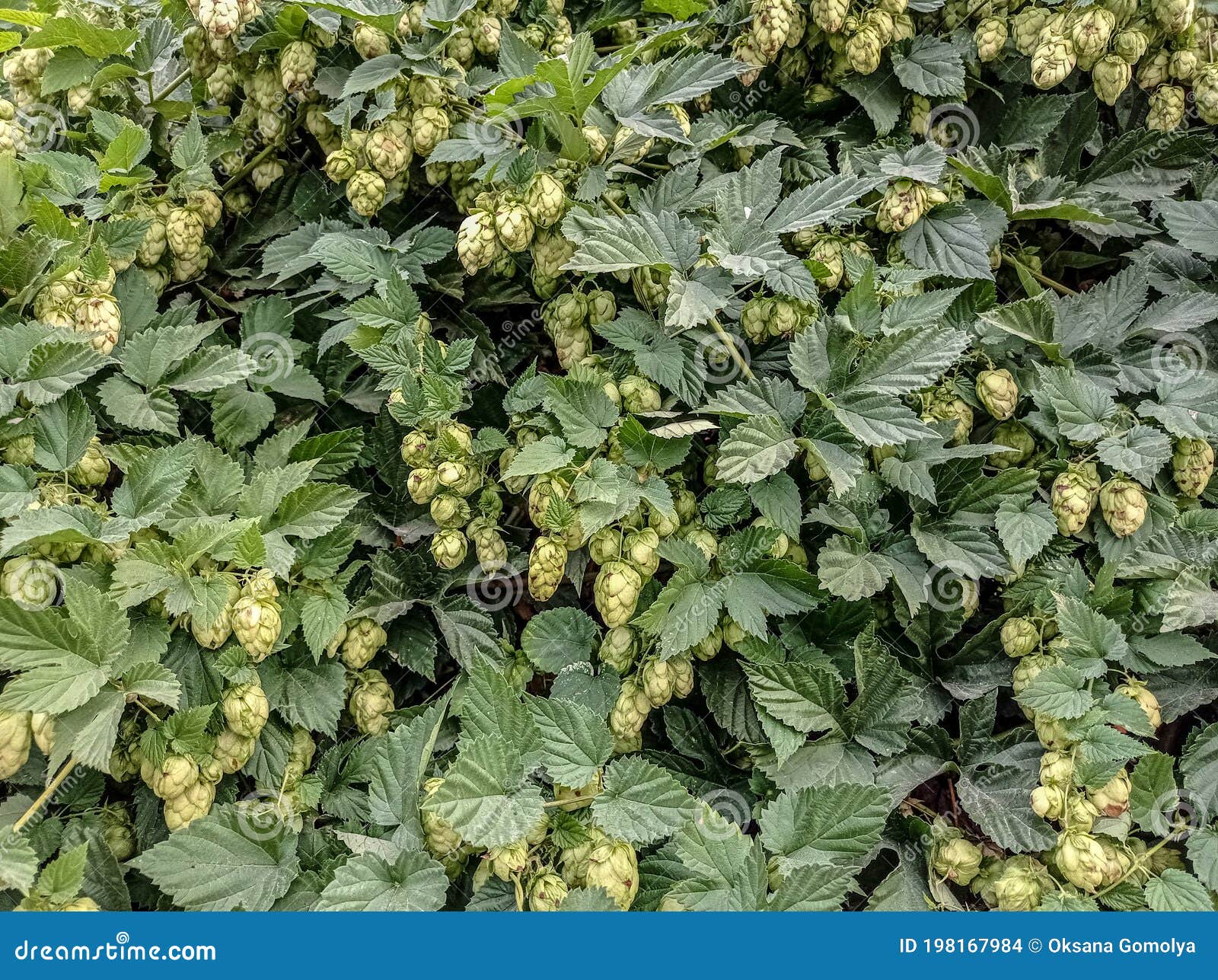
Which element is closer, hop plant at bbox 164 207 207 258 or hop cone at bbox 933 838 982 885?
hop cone at bbox 933 838 982 885

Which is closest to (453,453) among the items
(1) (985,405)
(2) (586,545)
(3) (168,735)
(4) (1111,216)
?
(2) (586,545)

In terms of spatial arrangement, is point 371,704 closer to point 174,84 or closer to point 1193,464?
point 174,84

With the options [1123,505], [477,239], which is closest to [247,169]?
[477,239]

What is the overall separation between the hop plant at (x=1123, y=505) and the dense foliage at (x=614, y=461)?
0.4 inches

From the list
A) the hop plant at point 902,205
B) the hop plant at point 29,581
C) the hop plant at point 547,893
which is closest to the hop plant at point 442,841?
the hop plant at point 547,893

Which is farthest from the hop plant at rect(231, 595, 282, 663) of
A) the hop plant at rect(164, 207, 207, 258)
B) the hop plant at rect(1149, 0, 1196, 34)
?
the hop plant at rect(1149, 0, 1196, 34)

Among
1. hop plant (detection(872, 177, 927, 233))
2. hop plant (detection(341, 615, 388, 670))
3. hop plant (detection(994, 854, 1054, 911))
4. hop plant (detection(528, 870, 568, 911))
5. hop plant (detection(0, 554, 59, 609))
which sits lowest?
hop plant (detection(994, 854, 1054, 911))

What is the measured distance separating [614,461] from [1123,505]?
35.0 inches

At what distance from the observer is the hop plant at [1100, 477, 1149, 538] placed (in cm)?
169

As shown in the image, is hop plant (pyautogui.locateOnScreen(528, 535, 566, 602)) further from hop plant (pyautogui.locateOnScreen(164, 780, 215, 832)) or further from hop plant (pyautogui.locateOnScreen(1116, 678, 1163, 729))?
hop plant (pyautogui.locateOnScreen(1116, 678, 1163, 729))

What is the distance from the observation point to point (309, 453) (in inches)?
72.3

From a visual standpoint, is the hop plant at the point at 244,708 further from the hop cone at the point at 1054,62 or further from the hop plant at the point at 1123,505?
the hop cone at the point at 1054,62

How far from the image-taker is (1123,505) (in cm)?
170

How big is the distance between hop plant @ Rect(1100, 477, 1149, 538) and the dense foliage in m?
0.01
